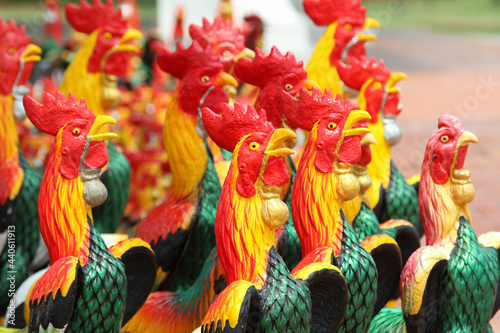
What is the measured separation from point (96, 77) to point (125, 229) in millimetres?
1354

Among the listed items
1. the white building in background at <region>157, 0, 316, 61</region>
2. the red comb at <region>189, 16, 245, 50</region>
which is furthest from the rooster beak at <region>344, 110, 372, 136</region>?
the white building in background at <region>157, 0, 316, 61</region>

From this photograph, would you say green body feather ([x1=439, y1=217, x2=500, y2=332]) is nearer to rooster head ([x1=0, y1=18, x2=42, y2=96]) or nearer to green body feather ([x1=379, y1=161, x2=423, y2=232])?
green body feather ([x1=379, y1=161, x2=423, y2=232])

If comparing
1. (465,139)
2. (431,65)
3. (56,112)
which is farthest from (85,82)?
(431,65)

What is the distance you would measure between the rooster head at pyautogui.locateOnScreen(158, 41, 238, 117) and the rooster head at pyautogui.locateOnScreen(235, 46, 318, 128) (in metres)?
0.20

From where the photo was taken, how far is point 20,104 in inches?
137

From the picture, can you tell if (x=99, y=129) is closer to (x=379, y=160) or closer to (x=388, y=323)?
(x=388, y=323)

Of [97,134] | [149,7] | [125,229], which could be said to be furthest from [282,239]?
[149,7]

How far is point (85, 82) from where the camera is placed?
12.0ft

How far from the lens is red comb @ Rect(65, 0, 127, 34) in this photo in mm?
→ 3750

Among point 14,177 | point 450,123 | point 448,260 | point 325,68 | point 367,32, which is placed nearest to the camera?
point 448,260

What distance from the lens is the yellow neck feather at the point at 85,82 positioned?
3654 mm

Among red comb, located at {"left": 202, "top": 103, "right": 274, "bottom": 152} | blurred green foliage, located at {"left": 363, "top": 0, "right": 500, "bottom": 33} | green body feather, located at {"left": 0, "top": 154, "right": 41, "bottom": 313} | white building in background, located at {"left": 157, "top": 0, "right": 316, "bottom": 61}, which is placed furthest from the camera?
blurred green foliage, located at {"left": 363, "top": 0, "right": 500, "bottom": 33}

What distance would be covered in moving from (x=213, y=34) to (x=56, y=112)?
4.40 ft

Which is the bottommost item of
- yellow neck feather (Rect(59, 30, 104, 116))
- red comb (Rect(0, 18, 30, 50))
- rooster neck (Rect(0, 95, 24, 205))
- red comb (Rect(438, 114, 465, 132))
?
rooster neck (Rect(0, 95, 24, 205))
